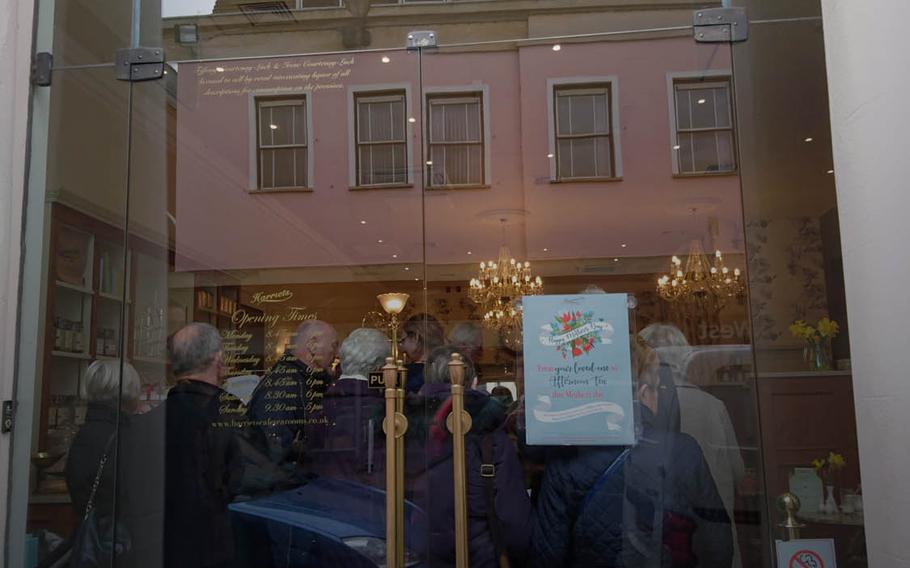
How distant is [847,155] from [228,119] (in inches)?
107

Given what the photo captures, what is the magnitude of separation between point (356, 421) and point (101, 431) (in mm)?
1116

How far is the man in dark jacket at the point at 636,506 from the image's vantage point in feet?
9.76

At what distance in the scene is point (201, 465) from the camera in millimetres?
3293

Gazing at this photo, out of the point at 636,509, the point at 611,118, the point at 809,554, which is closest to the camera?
the point at 809,554

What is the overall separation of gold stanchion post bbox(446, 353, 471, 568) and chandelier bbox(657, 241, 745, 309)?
990 mm

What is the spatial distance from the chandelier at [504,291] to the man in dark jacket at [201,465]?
1.20m

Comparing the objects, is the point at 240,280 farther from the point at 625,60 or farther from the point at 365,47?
the point at 625,60

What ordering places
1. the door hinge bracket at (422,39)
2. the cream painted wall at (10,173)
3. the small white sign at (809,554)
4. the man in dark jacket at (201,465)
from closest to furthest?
the small white sign at (809,554) < the cream painted wall at (10,173) < the man in dark jacket at (201,465) < the door hinge bracket at (422,39)

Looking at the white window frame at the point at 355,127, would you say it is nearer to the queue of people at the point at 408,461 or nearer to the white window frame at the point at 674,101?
the queue of people at the point at 408,461

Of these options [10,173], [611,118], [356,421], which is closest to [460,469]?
[356,421]

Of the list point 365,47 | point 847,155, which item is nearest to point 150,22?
point 365,47

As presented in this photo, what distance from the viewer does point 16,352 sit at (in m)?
3.05

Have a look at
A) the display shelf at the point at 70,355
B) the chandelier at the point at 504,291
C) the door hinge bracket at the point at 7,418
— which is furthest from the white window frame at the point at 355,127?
the door hinge bracket at the point at 7,418

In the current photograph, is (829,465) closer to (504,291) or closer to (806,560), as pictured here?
(806,560)
